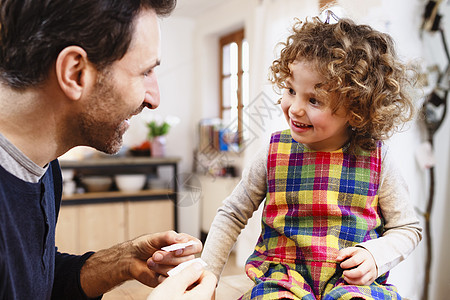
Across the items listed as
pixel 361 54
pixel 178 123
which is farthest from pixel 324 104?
pixel 178 123

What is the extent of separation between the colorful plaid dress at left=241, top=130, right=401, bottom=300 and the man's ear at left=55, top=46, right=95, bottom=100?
455 millimetres

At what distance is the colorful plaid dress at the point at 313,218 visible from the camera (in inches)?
35.7

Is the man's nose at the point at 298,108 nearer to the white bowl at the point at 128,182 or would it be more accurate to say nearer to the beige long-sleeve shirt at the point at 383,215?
the beige long-sleeve shirt at the point at 383,215

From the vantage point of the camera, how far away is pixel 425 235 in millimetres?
2242

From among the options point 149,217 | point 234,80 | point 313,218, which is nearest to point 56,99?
point 313,218

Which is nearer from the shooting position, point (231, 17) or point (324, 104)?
point (324, 104)

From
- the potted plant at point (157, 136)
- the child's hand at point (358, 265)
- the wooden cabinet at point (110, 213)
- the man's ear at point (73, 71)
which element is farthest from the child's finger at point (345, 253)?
the potted plant at point (157, 136)

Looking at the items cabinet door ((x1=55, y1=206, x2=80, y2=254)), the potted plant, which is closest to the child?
cabinet door ((x1=55, y1=206, x2=80, y2=254))

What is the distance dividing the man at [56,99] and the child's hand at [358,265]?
0.28 metres

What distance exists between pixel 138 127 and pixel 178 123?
1.44ft

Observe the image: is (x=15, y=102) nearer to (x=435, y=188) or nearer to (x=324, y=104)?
(x=324, y=104)

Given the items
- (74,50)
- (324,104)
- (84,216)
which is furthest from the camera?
(84,216)

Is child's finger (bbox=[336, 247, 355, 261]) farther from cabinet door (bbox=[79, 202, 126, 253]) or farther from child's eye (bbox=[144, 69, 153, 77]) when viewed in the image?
cabinet door (bbox=[79, 202, 126, 253])

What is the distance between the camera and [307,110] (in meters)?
0.90
